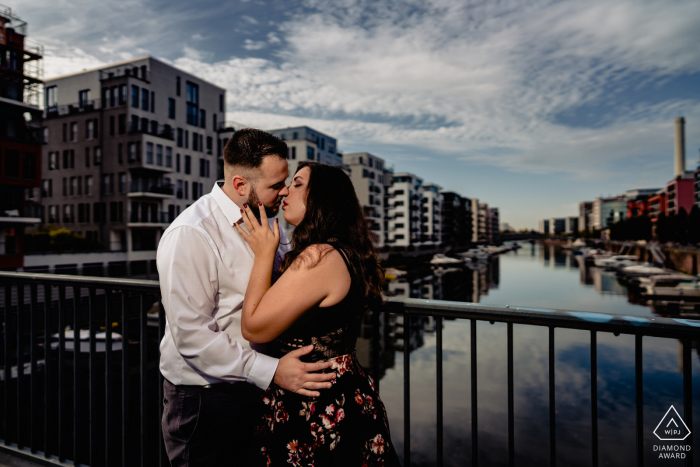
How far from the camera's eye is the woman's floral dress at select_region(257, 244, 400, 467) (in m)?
1.85

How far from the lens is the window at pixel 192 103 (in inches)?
1693

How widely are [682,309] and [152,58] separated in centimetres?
5006

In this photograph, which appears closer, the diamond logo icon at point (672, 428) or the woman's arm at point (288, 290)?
the woman's arm at point (288, 290)

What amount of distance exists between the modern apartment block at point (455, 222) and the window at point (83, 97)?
88795mm

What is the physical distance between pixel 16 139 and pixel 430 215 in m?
81.4

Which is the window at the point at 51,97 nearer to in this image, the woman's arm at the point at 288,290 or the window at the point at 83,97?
the window at the point at 83,97

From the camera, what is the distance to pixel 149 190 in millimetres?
38062

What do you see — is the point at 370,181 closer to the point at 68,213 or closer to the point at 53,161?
the point at 68,213

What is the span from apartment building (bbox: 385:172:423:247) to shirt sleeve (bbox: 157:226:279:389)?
76.9 meters

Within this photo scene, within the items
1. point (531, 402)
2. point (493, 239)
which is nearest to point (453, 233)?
point (493, 239)

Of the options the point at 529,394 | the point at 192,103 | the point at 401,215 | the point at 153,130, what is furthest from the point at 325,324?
the point at 401,215

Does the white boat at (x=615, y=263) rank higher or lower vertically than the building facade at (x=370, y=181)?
lower

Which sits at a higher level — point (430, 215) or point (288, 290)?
point (430, 215)

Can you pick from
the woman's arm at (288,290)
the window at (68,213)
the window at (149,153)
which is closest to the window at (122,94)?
the window at (149,153)
